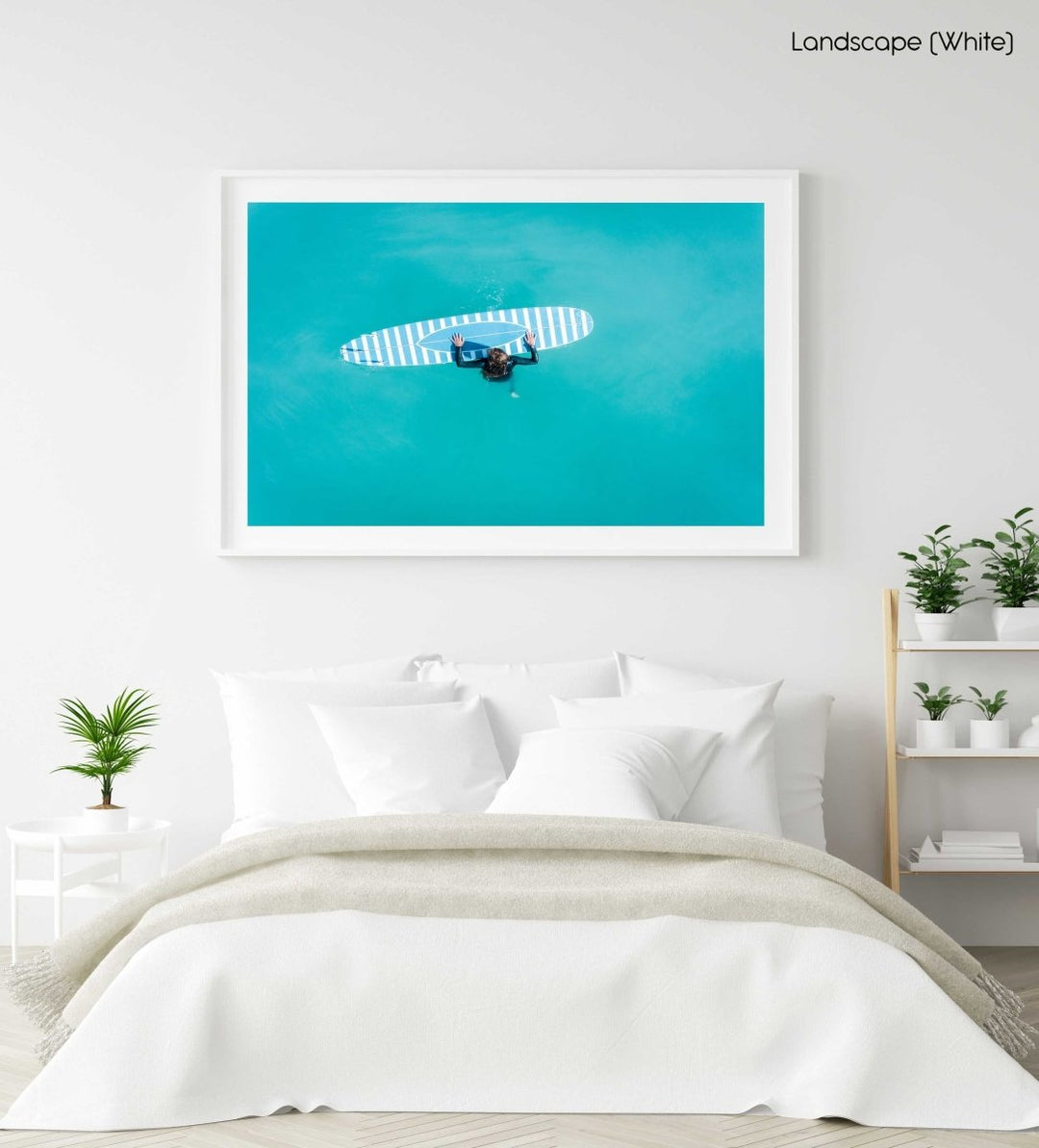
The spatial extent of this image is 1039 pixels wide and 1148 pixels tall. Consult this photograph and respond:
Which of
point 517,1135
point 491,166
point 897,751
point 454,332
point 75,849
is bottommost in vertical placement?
point 517,1135

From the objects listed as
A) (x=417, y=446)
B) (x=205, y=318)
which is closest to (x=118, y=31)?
(x=205, y=318)

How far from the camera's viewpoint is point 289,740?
371 cm

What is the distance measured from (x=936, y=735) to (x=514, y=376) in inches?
68.5

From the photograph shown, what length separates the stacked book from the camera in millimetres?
3904

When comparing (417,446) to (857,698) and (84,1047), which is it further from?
(84,1047)

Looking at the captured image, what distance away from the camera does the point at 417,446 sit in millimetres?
4168

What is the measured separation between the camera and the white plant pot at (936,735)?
3956 mm

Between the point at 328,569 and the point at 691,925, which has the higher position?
the point at 328,569

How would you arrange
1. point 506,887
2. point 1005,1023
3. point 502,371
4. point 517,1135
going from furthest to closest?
point 502,371, point 1005,1023, point 506,887, point 517,1135

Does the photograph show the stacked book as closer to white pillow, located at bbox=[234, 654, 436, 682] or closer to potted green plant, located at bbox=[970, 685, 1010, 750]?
potted green plant, located at bbox=[970, 685, 1010, 750]

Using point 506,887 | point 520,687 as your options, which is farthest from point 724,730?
point 506,887

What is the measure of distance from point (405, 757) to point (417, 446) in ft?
3.62

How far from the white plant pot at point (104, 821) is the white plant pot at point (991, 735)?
2.57m

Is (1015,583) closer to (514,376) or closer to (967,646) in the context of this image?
(967,646)
